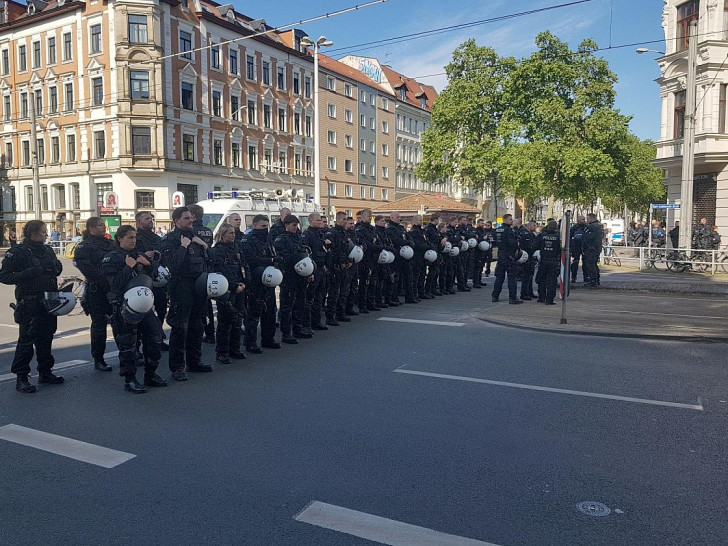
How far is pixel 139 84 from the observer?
1542 inches

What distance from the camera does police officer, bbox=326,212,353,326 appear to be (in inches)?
424

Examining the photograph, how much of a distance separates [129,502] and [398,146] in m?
68.5

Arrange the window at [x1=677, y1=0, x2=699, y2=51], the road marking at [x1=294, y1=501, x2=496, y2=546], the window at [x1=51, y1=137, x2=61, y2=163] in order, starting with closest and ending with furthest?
the road marking at [x1=294, y1=501, x2=496, y2=546]
the window at [x1=677, y1=0, x2=699, y2=51]
the window at [x1=51, y1=137, x2=61, y2=163]

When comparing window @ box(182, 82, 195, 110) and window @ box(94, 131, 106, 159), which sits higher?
window @ box(182, 82, 195, 110)

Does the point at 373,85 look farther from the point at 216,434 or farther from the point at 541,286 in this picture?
the point at 216,434

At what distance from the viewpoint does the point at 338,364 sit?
26.0 feet

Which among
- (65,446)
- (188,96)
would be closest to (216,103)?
(188,96)

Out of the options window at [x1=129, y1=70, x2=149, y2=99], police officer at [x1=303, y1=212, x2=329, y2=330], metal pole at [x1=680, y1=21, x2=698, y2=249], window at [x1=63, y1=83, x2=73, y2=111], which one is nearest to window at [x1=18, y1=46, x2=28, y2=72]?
window at [x1=63, y1=83, x2=73, y2=111]

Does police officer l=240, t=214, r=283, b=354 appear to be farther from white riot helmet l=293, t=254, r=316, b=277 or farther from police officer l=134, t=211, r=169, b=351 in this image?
police officer l=134, t=211, r=169, b=351

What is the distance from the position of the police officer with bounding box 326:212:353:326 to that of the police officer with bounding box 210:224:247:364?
2.68 m

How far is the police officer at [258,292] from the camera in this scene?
28.6 feet

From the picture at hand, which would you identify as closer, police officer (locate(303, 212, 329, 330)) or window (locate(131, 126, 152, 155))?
police officer (locate(303, 212, 329, 330))

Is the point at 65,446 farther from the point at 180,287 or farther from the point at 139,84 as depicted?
the point at 139,84

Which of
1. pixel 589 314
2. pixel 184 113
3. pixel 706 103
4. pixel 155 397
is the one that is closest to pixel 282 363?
pixel 155 397
